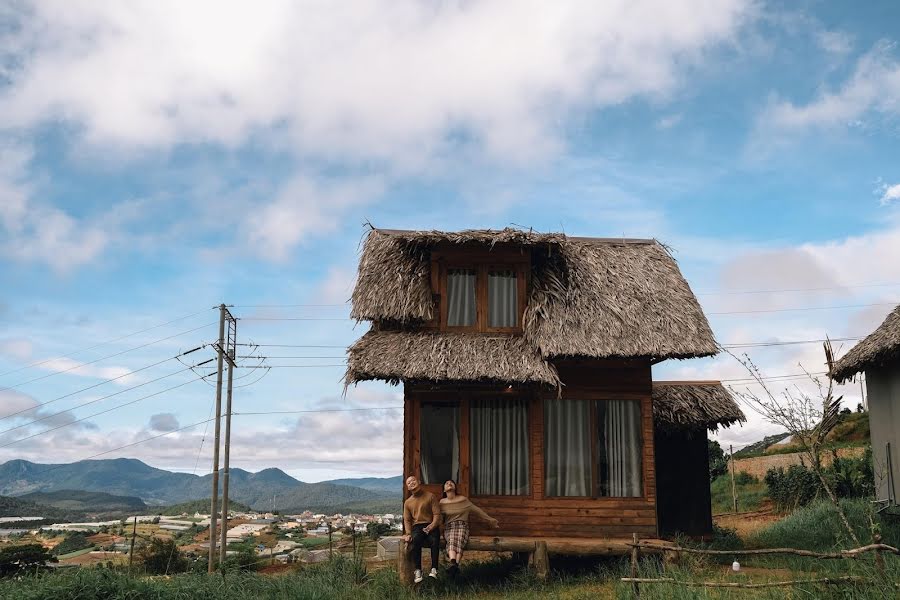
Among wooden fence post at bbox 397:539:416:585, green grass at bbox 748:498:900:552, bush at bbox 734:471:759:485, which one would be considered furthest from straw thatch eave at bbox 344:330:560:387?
bush at bbox 734:471:759:485

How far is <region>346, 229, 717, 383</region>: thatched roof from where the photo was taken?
12.7 meters

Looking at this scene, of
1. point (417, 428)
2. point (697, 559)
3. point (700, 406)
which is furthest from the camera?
point (700, 406)

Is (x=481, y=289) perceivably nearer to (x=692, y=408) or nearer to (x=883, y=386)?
(x=692, y=408)

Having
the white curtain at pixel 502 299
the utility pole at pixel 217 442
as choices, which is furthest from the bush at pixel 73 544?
the white curtain at pixel 502 299

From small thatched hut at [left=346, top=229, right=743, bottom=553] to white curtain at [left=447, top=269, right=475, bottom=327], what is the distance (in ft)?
0.07

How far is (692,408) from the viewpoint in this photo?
52.4ft

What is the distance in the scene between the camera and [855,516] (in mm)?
16141

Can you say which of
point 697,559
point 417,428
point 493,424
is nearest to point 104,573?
point 417,428

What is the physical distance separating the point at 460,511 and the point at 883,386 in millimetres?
9448

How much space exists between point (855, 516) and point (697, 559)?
19.7 feet

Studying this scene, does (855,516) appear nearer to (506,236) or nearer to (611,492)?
(611,492)

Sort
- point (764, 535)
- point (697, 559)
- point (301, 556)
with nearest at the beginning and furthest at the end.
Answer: point (697, 559) < point (764, 535) < point (301, 556)

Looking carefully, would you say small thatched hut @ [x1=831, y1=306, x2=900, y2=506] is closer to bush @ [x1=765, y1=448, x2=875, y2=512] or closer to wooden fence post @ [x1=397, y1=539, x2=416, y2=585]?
bush @ [x1=765, y1=448, x2=875, y2=512]

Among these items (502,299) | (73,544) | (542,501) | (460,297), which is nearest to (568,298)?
(502,299)
